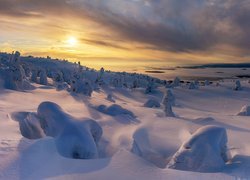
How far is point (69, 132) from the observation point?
22.2 feet

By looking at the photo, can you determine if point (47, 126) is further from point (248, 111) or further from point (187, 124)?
Answer: point (248, 111)

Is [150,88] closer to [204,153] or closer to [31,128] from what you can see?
[31,128]

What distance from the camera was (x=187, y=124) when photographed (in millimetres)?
11398

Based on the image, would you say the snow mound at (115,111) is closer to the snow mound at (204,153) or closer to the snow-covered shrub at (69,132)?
the snow-covered shrub at (69,132)

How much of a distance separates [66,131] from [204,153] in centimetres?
280

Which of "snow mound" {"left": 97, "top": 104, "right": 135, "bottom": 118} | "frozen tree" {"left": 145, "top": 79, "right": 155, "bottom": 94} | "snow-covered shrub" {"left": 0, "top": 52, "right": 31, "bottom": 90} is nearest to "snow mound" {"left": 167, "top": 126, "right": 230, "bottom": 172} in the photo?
"snow mound" {"left": 97, "top": 104, "right": 135, "bottom": 118}

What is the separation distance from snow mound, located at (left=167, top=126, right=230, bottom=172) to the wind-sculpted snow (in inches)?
66.9

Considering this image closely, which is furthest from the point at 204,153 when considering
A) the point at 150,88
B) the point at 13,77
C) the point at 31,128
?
the point at 150,88

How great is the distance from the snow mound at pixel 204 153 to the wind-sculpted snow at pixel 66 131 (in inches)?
66.9

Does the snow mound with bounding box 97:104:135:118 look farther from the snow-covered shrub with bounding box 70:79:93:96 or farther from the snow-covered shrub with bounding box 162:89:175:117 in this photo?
the snow-covered shrub with bounding box 70:79:93:96

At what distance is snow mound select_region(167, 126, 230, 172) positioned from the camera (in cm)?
614

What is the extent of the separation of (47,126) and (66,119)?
654mm

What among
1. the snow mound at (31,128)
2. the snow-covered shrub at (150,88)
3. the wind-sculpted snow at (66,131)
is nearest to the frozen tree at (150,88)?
the snow-covered shrub at (150,88)

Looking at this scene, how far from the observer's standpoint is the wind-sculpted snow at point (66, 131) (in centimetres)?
647
